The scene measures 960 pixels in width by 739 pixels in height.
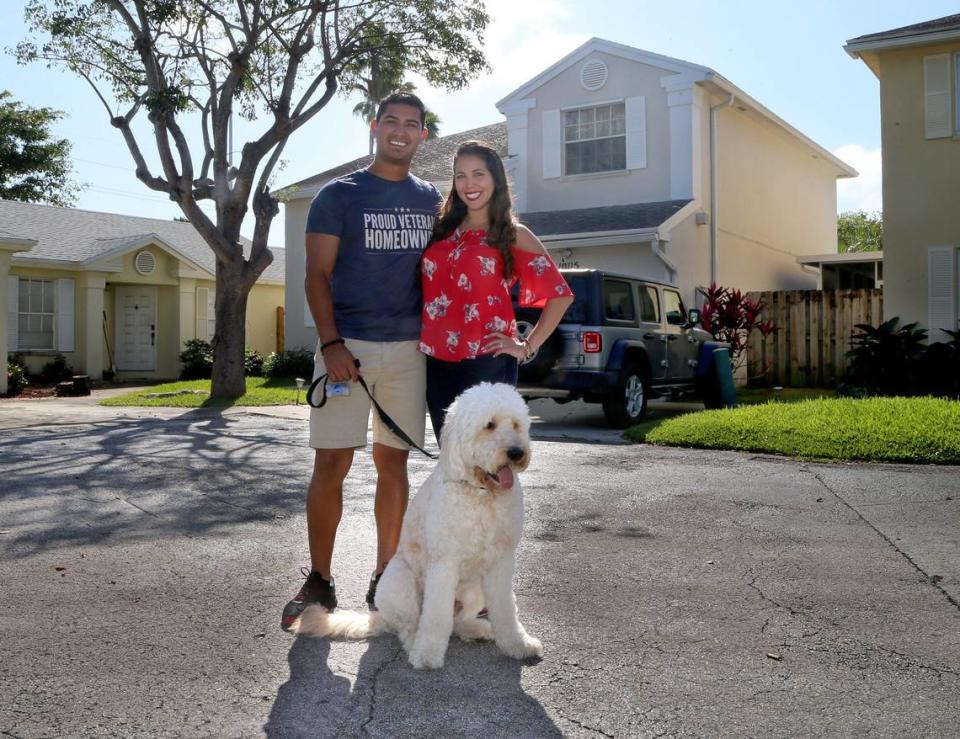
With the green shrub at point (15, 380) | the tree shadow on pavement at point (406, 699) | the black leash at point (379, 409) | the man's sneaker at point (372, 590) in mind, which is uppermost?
the black leash at point (379, 409)

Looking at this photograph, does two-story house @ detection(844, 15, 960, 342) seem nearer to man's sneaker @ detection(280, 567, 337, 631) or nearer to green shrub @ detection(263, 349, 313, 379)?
green shrub @ detection(263, 349, 313, 379)

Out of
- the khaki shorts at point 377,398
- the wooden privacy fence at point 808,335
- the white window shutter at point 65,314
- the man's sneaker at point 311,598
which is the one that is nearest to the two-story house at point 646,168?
the wooden privacy fence at point 808,335

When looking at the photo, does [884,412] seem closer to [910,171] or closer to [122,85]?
[910,171]

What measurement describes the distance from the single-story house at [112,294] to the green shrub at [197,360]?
0.97 meters

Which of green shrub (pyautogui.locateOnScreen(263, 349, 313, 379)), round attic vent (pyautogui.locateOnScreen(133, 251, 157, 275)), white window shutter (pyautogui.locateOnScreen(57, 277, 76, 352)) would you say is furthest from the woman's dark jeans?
round attic vent (pyautogui.locateOnScreen(133, 251, 157, 275))

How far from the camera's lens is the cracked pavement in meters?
2.94

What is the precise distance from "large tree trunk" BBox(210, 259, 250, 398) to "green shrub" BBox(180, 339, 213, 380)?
716 centimetres

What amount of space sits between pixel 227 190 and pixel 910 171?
36.3ft

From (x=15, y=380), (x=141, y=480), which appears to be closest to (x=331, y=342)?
(x=141, y=480)

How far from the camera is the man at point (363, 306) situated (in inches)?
154

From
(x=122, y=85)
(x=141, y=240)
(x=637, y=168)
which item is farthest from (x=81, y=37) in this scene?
(x=637, y=168)

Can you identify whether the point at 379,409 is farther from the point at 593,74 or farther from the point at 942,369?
the point at 593,74

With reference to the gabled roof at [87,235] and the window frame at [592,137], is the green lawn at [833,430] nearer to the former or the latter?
the window frame at [592,137]

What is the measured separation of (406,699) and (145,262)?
22555 mm
